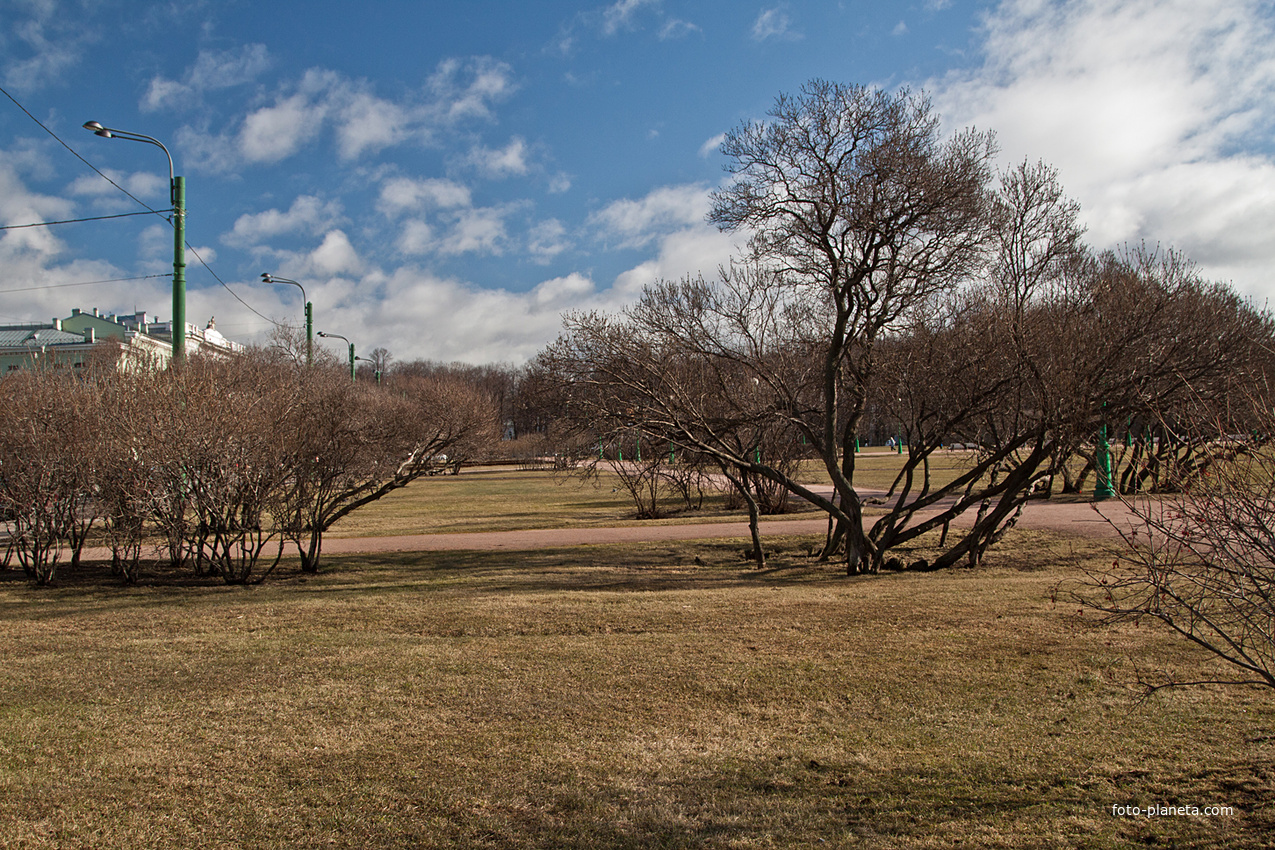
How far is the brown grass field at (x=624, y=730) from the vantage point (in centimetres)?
366

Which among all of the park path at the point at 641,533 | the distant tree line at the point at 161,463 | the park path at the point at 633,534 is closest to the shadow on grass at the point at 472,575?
the distant tree line at the point at 161,463

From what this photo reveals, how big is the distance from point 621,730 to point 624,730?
0.06ft

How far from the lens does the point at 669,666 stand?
6258mm

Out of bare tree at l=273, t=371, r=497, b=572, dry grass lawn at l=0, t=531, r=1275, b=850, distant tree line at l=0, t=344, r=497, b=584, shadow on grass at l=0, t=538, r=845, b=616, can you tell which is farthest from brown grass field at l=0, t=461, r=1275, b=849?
bare tree at l=273, t=371, r=497, b=572

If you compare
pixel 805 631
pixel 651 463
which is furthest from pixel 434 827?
pixel 651 463

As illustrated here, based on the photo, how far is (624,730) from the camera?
487 centimetres

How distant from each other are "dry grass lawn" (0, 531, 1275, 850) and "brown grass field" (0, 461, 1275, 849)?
2cm

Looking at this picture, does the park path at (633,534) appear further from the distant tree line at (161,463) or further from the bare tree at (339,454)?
the distant tree line at (161,463)

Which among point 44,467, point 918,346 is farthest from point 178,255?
point 918,346

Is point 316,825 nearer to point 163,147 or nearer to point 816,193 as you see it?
point 816,193

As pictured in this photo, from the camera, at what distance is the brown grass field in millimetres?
3658

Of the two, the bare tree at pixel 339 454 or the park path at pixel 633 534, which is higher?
the bare tree at pixel 339 454

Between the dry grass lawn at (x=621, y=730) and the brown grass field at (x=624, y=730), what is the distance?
21 millimetres

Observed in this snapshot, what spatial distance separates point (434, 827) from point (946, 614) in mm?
5899
